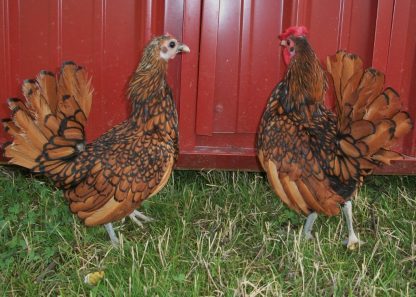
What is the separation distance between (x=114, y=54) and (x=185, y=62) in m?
0.53

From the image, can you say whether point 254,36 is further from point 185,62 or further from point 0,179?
point 0,179

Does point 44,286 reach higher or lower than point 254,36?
lower

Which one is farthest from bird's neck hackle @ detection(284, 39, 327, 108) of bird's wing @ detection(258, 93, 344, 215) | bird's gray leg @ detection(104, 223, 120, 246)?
bird's gray leg @ detection(104, 223, 120, 246)

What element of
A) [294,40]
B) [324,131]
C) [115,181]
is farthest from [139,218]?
[294,40]

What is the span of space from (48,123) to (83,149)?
263mm

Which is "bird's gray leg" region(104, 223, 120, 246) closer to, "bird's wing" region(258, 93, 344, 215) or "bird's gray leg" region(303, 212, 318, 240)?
"bird's wing" region(258, 93, 344, 215)

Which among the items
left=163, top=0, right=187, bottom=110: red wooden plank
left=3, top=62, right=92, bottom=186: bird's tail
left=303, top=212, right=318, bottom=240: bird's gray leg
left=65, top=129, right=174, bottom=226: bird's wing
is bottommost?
left=303, top=212, right=318, bottom=240: bird's gray leg

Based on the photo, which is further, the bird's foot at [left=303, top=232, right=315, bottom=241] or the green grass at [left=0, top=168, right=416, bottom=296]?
the bird's foot at [left=303, top=232, right=315, bottom=241]

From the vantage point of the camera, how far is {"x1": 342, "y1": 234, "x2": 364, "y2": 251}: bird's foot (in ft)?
9.98

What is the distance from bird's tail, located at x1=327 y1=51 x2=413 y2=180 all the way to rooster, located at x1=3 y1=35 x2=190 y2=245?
102cm

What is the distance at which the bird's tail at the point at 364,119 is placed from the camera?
8.62ft

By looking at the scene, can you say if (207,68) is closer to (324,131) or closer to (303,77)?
(303,77)

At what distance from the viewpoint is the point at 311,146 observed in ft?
9.48

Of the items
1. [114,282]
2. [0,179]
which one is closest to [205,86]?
[114,282]
